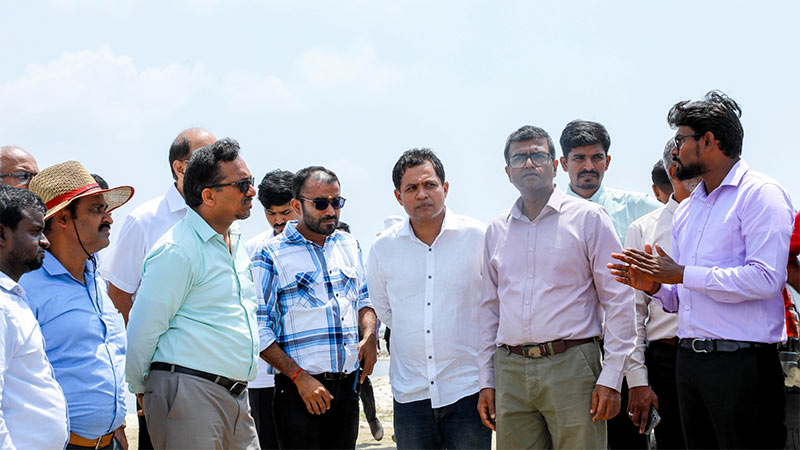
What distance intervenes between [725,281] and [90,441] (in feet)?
11.0

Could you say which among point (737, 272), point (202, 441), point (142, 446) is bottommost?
point (142, 446)

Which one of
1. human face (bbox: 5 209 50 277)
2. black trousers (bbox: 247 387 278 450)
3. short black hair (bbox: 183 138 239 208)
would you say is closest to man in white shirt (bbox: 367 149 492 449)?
short black hair (bbox: 183 138 239 208)

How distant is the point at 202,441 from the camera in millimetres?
4039

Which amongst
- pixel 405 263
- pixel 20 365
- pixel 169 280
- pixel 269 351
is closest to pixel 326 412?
pixel 269 351

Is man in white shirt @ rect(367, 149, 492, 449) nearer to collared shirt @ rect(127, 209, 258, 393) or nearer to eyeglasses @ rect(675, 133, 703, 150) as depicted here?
collared shirt @ rect(127, 209, 258, 393)

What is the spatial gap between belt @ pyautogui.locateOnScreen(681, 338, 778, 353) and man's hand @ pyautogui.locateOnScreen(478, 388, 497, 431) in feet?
3.83

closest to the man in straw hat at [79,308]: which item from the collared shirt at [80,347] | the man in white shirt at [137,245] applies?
the collared shirt at [80,347]

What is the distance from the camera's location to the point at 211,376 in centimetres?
415

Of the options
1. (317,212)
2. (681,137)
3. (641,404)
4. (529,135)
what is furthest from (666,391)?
(317,212)

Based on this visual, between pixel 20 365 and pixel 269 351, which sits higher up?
pixel 20 365

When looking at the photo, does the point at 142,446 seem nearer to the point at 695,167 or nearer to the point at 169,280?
the point at 169,280

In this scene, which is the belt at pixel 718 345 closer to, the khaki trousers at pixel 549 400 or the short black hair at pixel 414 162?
the khaki trousers at pixel 549 400

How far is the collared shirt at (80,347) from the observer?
3.70 metres

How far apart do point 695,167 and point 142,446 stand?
156 inches
